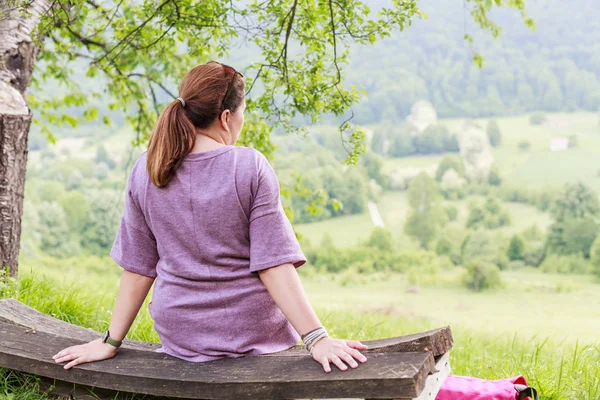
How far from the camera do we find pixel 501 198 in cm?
3641

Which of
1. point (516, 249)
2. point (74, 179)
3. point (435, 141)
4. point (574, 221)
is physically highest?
point (435, 141)

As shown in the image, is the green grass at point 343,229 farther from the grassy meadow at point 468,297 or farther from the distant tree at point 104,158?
the distant tree at point 104,158

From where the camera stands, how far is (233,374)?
1836 millimetres

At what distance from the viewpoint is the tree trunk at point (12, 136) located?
3.35 metres

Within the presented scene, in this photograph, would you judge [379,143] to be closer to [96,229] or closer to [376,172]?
[376,172]

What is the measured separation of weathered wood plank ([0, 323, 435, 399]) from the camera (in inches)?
64.7

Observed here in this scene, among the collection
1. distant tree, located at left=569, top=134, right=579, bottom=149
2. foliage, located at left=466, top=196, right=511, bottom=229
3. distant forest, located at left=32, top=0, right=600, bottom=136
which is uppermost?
distant forest, located at left=32, top=0, right=600, bottom=136

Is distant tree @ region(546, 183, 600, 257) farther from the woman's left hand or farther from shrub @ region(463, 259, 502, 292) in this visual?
the woman's left hand

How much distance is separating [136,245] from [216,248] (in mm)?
328

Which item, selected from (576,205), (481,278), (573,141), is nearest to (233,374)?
(481,278)

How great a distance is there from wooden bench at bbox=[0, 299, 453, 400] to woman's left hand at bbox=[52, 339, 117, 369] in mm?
23

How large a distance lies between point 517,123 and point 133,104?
42.6 meters

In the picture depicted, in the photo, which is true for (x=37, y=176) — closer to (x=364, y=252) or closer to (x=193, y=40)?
(x=364, y=252)

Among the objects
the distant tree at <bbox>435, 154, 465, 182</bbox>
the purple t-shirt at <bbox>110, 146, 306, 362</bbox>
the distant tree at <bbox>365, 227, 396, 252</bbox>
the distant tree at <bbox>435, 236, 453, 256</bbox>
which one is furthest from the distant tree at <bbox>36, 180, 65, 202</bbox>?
the purple t-shirt at <bbox>110, 146, 306, 362</bbox>
